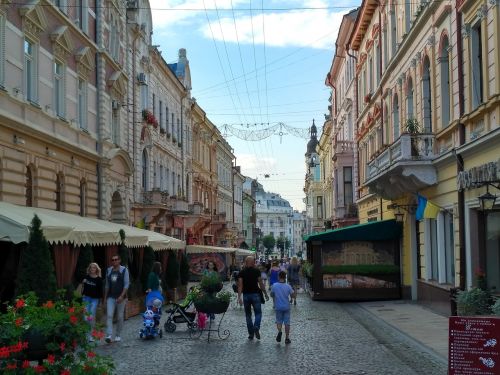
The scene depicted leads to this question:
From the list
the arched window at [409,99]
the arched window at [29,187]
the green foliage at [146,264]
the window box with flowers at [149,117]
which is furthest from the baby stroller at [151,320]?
the window box with flowers at [149,117]

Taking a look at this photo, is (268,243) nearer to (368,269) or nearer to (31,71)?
(368,269)

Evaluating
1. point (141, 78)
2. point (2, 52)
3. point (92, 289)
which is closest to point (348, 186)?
point (141, 78)

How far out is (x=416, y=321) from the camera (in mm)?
17906

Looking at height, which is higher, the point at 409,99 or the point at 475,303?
the point at 409,99

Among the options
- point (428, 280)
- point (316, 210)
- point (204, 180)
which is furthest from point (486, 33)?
point (316, 210)

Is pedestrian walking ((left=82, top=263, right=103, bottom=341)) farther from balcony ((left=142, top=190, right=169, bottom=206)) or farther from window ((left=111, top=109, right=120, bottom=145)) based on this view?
balcony ((left=142, top=190, right=169, bottom=206))

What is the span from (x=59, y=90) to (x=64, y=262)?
885 centimetres

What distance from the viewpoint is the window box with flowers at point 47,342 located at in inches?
247

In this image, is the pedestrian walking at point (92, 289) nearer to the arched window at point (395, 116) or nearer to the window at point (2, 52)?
the window at point (2, 52)

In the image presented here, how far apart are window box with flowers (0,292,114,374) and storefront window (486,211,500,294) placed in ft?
36.3

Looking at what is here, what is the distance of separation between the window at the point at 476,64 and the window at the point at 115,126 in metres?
16.7

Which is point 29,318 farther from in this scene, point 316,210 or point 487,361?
point 316,210

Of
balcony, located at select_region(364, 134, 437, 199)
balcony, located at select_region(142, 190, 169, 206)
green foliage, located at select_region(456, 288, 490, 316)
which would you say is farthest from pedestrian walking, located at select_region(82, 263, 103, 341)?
balcony, located at select_region(142, 190, 169, 206)

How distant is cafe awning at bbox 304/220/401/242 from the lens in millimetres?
25672
